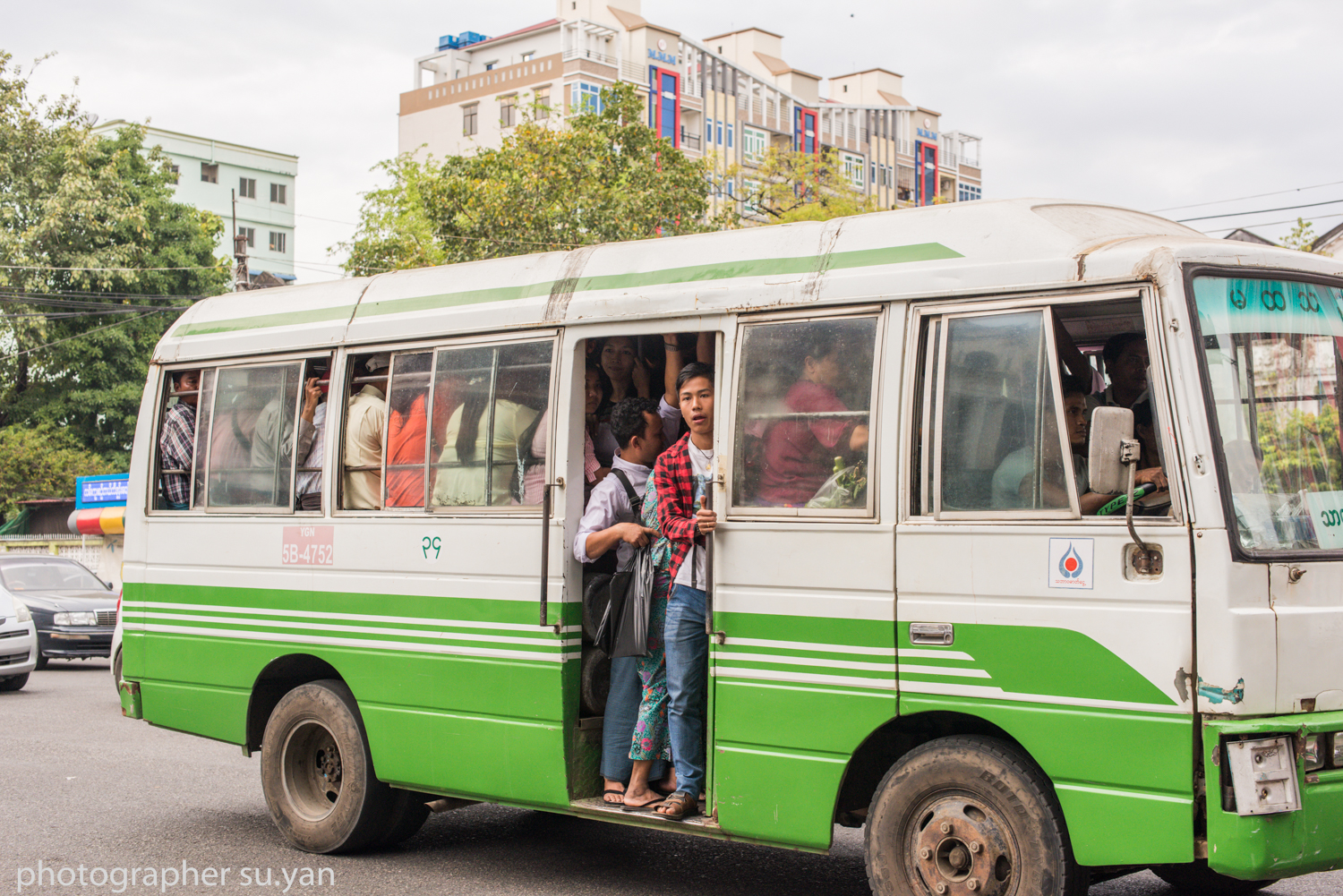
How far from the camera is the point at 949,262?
519 centimetres

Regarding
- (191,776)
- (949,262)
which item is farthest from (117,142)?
(949,262)

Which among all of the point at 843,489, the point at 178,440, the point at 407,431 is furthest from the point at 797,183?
the point at 843,489

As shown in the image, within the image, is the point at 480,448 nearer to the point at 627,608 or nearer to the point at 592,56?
the point at 627,608

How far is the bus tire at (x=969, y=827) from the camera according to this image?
4.68 meters

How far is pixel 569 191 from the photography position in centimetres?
2550

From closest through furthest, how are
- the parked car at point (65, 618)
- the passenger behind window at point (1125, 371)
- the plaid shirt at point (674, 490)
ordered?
the passenger behind window at point (1125, 371)
the plaid shirt at point (674, 490)
the parked car at point (65, 618)

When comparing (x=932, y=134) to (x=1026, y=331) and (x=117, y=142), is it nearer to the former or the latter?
(x=117, y=142)

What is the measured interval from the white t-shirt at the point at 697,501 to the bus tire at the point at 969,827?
4.03ft

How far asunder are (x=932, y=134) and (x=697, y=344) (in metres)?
75.3

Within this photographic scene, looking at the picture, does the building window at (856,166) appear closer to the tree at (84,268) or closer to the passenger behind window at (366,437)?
the tree at (84,268)

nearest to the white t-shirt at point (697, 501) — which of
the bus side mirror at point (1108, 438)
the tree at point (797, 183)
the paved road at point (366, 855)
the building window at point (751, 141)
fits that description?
the paved road at point (366, 855)

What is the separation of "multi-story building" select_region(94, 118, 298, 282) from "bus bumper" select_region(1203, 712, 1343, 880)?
62874 mm

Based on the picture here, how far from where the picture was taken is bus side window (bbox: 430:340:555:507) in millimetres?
6484

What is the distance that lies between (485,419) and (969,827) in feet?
10.1
